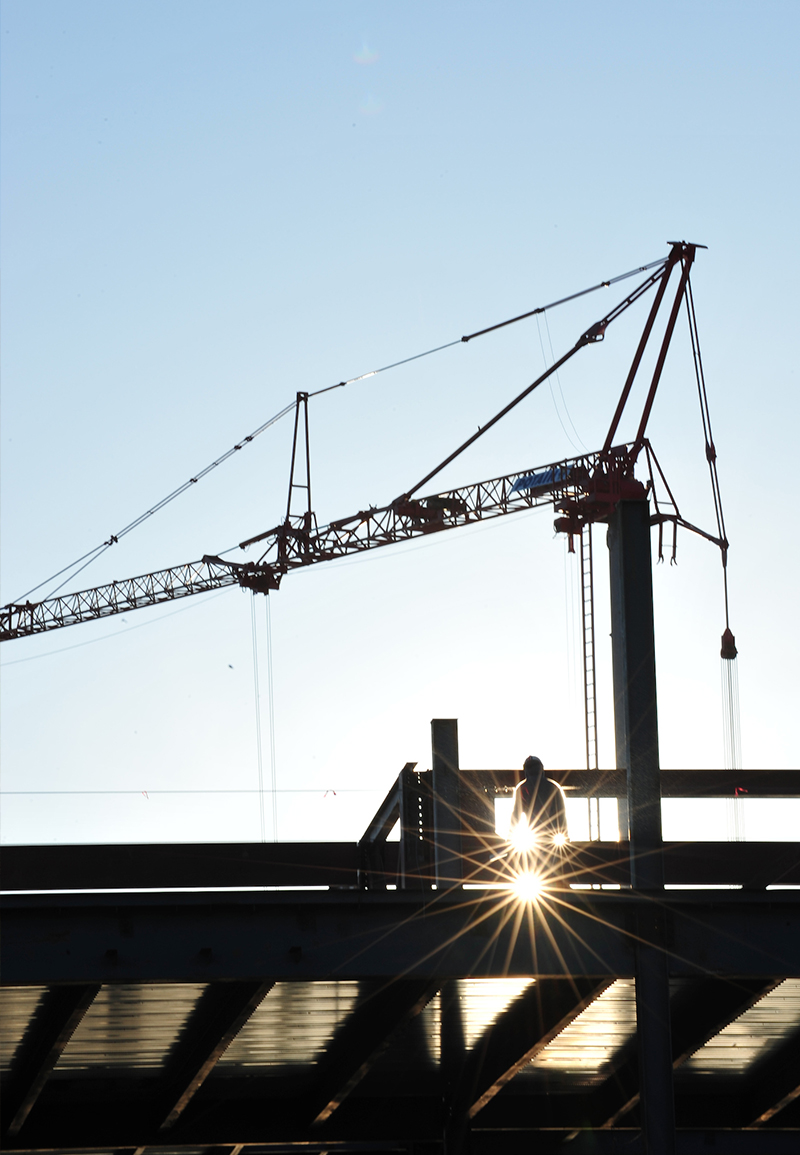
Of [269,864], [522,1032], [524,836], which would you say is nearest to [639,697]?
[524,836]

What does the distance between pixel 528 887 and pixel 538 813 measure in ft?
1.79

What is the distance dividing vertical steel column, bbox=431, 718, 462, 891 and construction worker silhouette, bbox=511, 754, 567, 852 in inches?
20.0

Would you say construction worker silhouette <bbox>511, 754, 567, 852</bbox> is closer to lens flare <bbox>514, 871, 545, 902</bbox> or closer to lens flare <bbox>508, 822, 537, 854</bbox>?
lens flare <bbox>508, 822, 537, 854</bbox>

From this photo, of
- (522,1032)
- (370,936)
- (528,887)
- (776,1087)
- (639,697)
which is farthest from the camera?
(776,1087)

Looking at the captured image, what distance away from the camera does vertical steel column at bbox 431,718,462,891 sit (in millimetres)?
10672

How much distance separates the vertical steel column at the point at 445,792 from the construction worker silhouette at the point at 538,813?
51 cm

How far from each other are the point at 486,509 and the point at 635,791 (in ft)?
185

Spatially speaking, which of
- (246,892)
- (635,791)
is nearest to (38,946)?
(246,892)

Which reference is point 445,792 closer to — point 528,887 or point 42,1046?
point 528,887

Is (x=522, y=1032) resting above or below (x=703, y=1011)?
below

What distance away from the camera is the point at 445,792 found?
10.7 m

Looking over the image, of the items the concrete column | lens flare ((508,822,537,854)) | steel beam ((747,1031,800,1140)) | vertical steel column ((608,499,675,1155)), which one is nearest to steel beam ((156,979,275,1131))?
lens flare ((508,822,537,854))

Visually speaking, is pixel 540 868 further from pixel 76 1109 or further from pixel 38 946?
pixel 76 1109

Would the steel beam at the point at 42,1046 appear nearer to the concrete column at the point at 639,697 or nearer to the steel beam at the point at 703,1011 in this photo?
the concrete column at the point at 639,697
